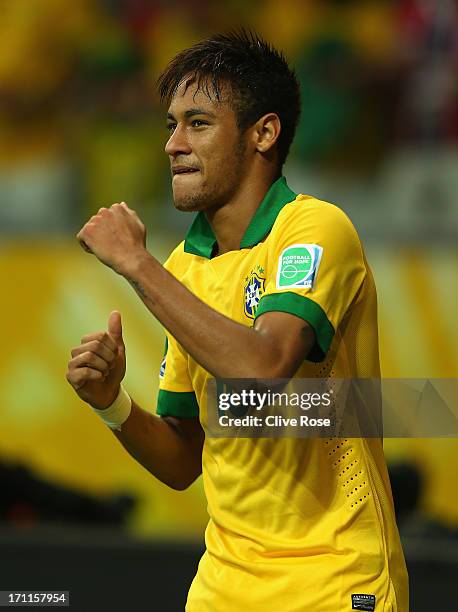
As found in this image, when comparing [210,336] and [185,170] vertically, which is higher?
[185,170]

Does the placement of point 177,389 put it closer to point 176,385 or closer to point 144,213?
point 176,385

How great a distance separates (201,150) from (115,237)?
0.40 metres

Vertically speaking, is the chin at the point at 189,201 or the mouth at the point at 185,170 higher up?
the mouth at the point at 185,170

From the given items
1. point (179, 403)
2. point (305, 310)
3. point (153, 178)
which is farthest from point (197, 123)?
point (153, 178)

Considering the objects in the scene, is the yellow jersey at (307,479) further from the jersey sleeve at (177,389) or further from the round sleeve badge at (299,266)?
the jersey sleeve at (177,389)

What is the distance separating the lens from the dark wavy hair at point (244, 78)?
9.25 ft

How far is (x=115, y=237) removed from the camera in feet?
8.13

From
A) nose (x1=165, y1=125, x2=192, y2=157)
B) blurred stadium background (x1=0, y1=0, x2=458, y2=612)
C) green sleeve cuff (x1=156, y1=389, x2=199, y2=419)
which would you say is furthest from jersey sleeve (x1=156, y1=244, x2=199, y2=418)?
blurred stadium background (x1=0, y1=0, x2=458, y2=612)

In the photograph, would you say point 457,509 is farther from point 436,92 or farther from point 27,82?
point 27,82

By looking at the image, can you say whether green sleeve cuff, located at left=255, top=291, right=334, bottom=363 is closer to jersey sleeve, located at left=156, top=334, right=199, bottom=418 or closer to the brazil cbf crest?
the brazil cbf crest

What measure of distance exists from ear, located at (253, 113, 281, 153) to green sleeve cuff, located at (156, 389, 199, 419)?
0.66 metres

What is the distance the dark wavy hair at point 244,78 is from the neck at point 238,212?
0.46ft

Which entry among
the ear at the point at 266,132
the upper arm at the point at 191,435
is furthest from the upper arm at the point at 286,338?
the upper arm at the point at 191,435

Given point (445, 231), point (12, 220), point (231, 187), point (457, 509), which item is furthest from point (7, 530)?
point (231, 187)
